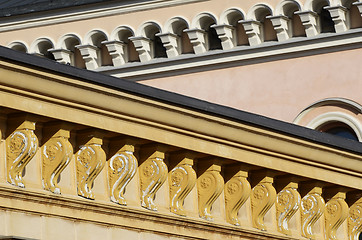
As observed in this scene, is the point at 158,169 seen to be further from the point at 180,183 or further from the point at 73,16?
the point at 73,16

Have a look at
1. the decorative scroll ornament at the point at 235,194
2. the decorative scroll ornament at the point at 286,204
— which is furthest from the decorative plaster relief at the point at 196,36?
the decorative scroll ornament at the point at 235,194

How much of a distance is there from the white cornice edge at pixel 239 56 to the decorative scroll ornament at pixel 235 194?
8987 mm

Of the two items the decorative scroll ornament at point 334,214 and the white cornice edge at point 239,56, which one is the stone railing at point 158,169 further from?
the white cornice edge at point 239,56

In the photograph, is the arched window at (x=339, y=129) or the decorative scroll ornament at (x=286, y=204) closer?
the decorative scroll ornament at (x=286, y=204)

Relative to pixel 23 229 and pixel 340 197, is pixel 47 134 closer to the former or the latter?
pixel 23 229

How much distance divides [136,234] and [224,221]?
Result: 4.66ft

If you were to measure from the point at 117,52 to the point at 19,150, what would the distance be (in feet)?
42.0

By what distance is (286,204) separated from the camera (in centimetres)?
1312

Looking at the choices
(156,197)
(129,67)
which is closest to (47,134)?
(156,197)

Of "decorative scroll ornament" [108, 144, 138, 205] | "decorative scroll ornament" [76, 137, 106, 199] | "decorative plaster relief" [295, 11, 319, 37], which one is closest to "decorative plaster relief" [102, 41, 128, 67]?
"decorative plaster relief" [295, 11, 319, 37]

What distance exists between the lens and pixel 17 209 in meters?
10.0

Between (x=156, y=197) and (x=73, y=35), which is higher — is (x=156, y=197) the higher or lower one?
the lower one

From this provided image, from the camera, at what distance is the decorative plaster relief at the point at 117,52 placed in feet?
75.3

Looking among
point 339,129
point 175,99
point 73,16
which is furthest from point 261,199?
point 73,16
